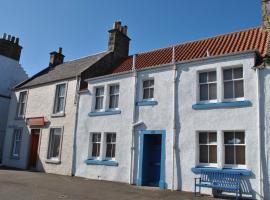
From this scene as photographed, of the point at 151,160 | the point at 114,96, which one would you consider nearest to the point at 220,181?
the point at 151,160

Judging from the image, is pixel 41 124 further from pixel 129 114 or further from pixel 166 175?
pixel 166 175

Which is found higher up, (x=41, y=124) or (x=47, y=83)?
(x=47, y=83)

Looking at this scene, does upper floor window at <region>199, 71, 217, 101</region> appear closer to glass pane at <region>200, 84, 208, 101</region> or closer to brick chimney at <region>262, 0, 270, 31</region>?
glass pane at <region>200, 84, 208, 101</region>

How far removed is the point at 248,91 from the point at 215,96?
5.09 feet

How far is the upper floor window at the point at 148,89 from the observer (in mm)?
15406

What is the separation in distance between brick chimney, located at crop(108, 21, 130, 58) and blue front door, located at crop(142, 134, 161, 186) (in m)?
9.11

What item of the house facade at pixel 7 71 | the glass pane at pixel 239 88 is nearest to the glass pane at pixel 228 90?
the glass pane at pixel 239 88

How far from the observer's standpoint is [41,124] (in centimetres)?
2039

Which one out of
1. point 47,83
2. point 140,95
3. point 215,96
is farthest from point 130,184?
point 47,83

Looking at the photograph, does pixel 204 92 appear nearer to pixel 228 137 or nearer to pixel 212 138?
pixel 212 138

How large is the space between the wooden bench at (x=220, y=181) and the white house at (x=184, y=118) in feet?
0.72

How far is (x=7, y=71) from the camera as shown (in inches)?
1085

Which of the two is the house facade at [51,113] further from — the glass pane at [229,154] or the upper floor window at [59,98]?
the glass pane at [229,154]

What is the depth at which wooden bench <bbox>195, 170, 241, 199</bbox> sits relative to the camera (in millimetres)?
11289
